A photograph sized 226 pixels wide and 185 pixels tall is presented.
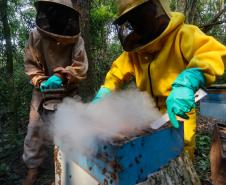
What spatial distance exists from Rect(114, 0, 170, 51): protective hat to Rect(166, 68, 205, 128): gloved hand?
40 cm

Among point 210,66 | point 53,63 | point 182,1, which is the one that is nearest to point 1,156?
point 53,63

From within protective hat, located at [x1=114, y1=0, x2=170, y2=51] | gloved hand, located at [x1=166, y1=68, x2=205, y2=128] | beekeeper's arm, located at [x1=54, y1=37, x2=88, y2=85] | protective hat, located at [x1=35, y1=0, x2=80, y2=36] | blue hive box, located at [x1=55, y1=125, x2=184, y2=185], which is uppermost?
protective hat, located at [x1=35, y1=0, x2=80, y2=36]

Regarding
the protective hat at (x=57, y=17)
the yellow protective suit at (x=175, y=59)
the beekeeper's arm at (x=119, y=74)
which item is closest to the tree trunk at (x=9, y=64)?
the protective hat at (x=57, y=17)

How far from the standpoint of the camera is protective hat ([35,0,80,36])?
3178 mm

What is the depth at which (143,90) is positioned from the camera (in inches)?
92.7

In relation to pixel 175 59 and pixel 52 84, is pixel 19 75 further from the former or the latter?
pixel 175 59

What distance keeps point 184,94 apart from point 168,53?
0.45m

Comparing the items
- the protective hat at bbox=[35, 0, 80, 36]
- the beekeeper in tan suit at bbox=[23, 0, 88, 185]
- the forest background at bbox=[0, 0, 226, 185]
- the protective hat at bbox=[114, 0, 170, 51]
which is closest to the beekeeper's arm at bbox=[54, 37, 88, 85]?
the beekeeper in tan suit at bbox=[23, 0, 88, 185]

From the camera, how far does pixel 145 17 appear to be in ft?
6.80

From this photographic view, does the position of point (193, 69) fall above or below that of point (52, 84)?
above

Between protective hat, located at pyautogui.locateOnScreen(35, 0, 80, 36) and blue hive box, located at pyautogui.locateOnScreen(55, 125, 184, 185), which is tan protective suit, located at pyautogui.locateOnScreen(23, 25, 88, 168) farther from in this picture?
blue hive box, located at pyautogui.locateOnScreen(55, 125, 184, 185)

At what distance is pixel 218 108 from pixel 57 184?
329cm

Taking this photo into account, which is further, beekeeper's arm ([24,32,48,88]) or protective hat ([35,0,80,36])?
beekeeper's arm ([24,32,48,88])

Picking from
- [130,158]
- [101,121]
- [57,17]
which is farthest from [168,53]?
[57,17]
